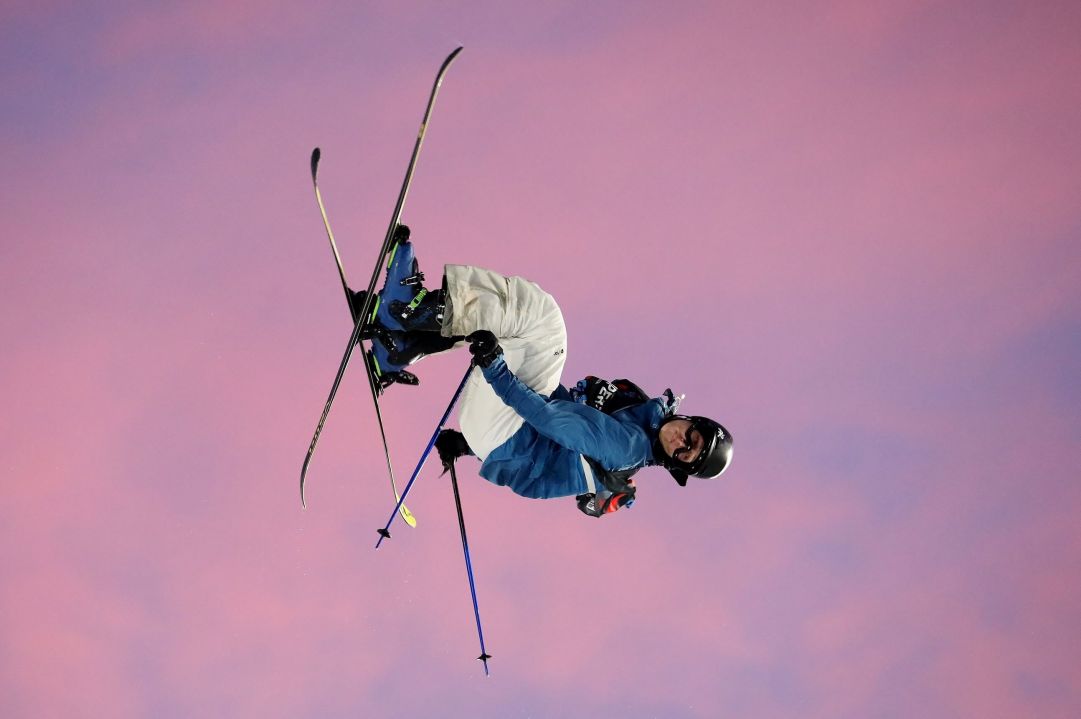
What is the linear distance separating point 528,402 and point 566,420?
235 mm

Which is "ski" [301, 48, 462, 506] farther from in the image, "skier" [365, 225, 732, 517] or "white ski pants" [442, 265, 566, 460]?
"white ski pants" [442, 265, 566, 460]

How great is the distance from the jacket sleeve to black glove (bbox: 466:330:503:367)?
37 millimetres

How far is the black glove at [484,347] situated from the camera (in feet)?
14.9

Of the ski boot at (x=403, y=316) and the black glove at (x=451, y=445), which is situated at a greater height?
the ski boot at (x=403, y=316)

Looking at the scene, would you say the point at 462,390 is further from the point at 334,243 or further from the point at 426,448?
the point at 334,243

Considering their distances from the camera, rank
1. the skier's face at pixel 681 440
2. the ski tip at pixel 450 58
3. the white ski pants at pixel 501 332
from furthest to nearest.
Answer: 1. the skier's face at pixel 681 440
2. the white ski pants at pixel 501 332
3. the ski tip at pixel 450 58

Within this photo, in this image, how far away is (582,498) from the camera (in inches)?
215

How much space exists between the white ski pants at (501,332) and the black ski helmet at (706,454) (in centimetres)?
83

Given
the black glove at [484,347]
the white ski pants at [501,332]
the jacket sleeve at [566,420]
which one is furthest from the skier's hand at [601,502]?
the black glove at [484,347]

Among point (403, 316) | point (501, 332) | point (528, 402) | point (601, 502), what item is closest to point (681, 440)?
point (601, 502)

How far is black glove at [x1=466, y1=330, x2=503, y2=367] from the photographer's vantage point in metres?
4.55

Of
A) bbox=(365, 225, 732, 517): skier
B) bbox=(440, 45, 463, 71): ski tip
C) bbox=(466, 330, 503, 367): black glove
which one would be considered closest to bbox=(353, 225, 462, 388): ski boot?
bbox=(365, 225, 732, 517): skier

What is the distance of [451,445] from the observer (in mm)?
5441

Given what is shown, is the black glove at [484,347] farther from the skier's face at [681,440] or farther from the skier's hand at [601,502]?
the skier's hand at [601,502]
